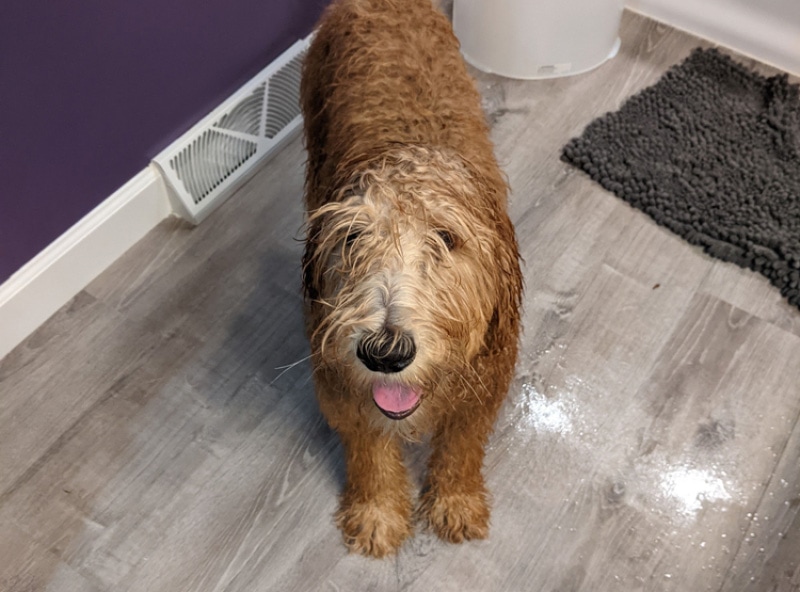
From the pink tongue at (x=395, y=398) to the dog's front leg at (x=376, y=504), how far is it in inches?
17.6

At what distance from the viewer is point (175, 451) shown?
2.33 meters

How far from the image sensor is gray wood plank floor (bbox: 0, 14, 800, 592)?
6.95ft

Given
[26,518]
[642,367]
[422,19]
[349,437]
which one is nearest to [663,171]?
[642,367]

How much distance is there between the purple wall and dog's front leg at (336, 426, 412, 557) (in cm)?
125

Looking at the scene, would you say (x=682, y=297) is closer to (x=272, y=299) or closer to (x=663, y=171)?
(x=663, y=171)

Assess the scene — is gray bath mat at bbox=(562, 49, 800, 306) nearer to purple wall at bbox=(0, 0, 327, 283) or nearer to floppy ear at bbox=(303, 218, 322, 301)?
purple wall at bbox=(0, 0, 327, 283)

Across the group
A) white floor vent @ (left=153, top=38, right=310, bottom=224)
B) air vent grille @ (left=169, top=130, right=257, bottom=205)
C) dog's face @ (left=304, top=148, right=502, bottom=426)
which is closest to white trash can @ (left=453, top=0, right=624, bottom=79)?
white floor vent @ (left=153, top=38, right=310, bottom=224)

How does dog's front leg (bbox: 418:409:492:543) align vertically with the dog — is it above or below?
below

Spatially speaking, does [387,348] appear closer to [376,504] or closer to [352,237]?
[352,237]

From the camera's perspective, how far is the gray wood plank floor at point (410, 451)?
2119mm

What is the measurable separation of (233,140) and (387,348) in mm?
1703

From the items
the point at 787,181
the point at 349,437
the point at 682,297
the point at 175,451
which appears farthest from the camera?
the point at 787,181

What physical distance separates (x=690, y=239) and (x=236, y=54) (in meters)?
1.74

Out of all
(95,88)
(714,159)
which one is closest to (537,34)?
(714,159)
